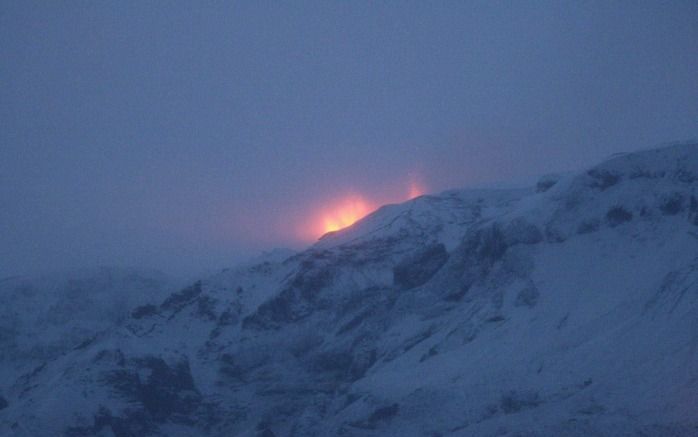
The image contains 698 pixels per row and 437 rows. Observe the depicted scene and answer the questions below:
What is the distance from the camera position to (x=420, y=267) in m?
75.8

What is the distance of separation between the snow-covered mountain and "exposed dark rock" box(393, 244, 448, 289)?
0.22 meters

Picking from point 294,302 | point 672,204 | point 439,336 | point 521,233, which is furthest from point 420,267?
point 672,204

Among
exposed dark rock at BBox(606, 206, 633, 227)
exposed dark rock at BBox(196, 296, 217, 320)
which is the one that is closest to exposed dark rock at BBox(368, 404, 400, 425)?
Result: exposed dark rock at BBox(606, 206, 633, 227)

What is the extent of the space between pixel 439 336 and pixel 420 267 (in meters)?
16.8

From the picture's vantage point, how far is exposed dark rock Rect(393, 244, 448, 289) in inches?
2933

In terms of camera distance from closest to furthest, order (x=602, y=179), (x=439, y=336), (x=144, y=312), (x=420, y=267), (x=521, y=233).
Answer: (x=439, y=336)
(x=602, y=179)
(x=521, y=233)
(x=420, y=267)
(x=144, y=312)

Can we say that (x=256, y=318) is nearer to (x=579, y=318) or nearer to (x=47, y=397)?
(x=47, y=397)

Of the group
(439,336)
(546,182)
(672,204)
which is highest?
(546,182)

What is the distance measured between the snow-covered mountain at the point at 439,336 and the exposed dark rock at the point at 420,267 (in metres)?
0.22

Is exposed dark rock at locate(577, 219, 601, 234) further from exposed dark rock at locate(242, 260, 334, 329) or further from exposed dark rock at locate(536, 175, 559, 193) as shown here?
exposed dark rock at locate(242, 260, 334, 329)

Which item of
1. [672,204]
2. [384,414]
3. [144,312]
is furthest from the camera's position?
[144,312]

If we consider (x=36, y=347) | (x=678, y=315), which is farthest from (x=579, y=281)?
(x=36, y=347)

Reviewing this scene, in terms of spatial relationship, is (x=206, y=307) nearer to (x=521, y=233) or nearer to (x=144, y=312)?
(x=144, y=312)

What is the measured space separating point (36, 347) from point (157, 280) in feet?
92.1
